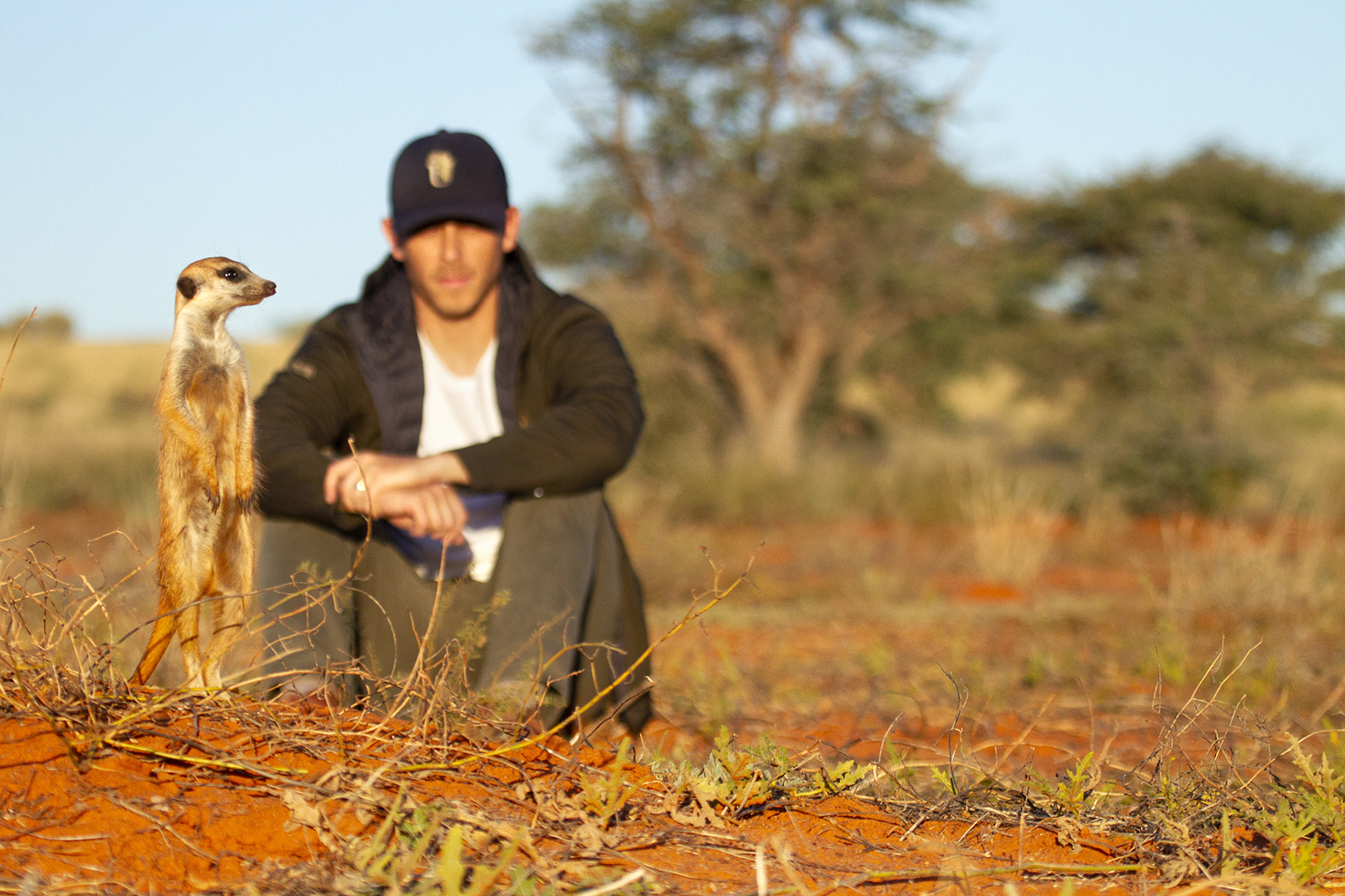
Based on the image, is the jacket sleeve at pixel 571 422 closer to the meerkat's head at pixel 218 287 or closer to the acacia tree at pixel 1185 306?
the meerkat's head at pixel 218 287

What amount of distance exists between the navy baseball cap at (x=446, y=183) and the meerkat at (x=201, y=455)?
50.2 inches

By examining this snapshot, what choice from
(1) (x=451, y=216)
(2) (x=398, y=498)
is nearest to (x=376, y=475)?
(2) (x=398, y=498)

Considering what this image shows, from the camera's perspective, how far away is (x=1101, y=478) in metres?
11.6

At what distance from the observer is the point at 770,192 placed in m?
14.7

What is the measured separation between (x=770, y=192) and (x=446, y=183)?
1225 centimetres

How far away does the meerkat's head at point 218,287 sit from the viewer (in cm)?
162

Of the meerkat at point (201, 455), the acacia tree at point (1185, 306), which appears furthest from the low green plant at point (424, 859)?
the acacia tree at point (1185, 306)

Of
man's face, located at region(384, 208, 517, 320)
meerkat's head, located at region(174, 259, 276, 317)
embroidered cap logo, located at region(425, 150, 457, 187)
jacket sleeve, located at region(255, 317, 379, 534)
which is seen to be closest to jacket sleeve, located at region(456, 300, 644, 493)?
man's face, located at region(384, 208, 517, 320)

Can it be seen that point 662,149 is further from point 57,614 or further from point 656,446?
point 57,614

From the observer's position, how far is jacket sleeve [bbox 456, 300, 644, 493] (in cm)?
264

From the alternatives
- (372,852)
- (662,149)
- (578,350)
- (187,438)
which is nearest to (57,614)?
(187,438)

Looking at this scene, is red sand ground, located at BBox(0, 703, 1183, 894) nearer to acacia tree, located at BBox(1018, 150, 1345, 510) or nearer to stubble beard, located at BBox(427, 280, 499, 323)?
stubble beard, located at BBox(427, 280, 499, 323)

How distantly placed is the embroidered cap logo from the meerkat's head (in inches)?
50.3

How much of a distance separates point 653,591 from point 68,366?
23060 mm
